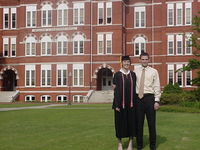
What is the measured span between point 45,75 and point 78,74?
4408mm

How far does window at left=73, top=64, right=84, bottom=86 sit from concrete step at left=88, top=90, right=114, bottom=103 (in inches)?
110

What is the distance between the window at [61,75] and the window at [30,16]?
6.69 m

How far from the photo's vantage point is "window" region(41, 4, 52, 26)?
151 feet

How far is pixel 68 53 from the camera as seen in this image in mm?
45000

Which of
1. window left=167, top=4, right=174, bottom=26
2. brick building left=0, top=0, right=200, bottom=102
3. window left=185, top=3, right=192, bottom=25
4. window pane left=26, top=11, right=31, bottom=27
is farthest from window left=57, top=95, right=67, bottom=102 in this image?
window left=185, top=3, right=192, bottom=25

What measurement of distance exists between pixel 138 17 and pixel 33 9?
532 inches

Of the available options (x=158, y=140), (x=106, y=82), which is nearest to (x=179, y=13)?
(x=106, y=82)

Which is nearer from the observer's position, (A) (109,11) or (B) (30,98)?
(A) (109,11)

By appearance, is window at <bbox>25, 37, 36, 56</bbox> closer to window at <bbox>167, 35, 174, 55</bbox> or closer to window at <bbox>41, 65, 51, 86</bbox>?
window at <bbox>41, 65, 51, 86</bbox>

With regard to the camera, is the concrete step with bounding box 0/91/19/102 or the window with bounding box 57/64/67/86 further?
the window with bounding box 57/64/67/86

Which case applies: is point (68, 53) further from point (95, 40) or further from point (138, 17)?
point (138, 17)

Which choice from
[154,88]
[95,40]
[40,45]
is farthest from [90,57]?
[154,88]

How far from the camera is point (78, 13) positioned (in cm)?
4497

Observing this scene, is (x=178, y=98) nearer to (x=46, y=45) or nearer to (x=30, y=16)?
(x=46, y=45)
